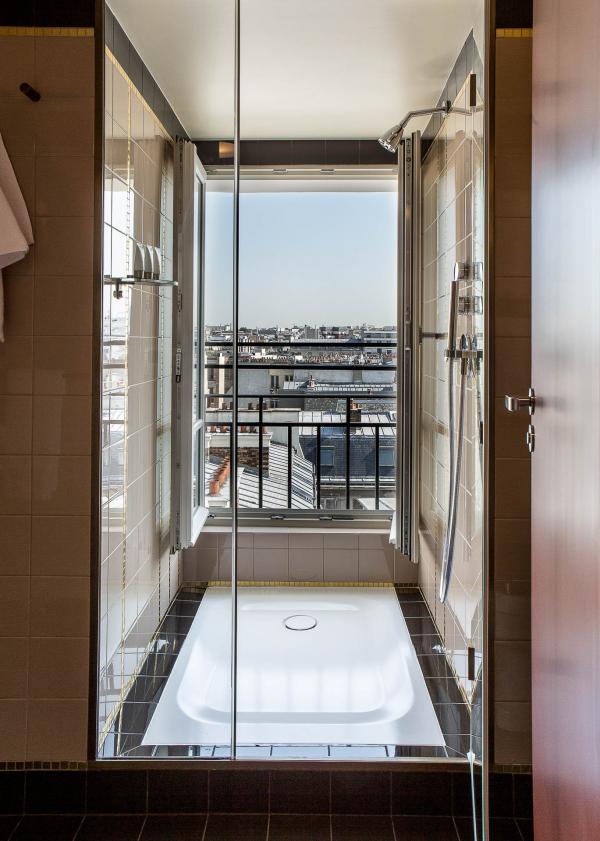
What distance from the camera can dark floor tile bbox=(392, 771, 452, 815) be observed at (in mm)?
1794

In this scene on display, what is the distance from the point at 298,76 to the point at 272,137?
0.64 ft

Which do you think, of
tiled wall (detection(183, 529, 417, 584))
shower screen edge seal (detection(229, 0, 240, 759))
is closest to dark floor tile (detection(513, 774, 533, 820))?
tiled wall (detection(183, 529, 417, 584))

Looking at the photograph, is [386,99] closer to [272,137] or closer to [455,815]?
[272,137]

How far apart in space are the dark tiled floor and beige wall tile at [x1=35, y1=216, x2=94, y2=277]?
154cm

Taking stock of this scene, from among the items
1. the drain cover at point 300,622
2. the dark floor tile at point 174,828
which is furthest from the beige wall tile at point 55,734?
the drain cover at point 300,622

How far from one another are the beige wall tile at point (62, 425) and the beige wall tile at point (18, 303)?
0.21m

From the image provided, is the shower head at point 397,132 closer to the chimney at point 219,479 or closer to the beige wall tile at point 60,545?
the chimney at point 219,479

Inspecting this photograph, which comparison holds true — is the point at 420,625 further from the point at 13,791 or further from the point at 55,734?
the point at 13,791

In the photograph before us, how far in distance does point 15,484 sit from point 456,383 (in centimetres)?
132

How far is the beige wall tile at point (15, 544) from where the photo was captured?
1.81 m

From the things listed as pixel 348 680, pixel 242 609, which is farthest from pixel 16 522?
pixel 348 680

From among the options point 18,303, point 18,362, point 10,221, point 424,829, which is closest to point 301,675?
point 424,829

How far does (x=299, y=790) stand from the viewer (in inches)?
71.2

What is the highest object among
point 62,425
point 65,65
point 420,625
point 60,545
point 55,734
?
point 65,65
